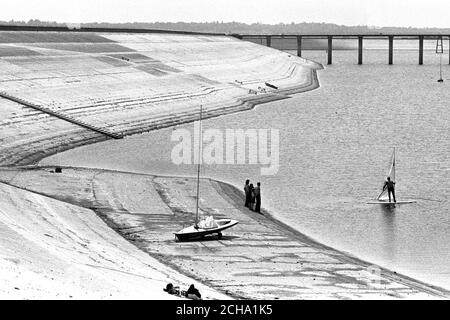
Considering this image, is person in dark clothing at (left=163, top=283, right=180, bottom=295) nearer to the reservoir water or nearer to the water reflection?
the reservoir water

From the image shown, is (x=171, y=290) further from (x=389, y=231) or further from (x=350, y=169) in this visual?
(x=350, y=169)

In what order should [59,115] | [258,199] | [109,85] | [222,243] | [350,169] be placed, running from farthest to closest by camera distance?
[109,85], [59,115], [350,169], [258,199], [222,243]

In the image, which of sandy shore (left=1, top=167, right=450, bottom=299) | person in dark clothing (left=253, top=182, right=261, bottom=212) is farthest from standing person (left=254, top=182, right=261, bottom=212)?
sandy shore (left=1, top=167, right=450, bottom=299)

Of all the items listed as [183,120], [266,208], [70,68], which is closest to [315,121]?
[183,120]

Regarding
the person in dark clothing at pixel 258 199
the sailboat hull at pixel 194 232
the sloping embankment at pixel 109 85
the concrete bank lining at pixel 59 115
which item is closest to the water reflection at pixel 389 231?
the person in dark clothing at pixel 258 199

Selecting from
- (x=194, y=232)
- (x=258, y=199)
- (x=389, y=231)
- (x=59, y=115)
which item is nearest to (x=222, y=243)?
(x=194, y=232)
